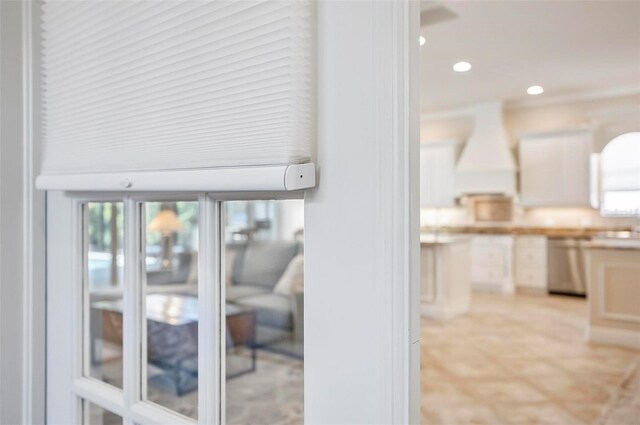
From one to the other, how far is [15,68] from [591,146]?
282 inches

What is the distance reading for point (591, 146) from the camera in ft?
21.2

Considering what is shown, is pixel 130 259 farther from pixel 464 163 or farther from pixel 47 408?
pixel 464 163

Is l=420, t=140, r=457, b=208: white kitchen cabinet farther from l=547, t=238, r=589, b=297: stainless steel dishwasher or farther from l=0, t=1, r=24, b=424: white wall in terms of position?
l=0, t=1, r=24, b=424: white wall

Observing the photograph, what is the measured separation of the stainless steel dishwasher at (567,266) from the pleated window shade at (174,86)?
6.83 metres

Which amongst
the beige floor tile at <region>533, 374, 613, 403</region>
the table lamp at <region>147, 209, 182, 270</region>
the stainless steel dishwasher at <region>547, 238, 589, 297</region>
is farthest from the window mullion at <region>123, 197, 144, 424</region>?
the stainless steel dishwasher at <region>547, 238, 589, 297</region>

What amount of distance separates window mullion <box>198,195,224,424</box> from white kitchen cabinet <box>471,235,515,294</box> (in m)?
6.84

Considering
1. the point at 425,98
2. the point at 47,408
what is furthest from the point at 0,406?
the point at 425,98

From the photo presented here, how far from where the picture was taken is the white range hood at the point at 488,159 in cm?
704

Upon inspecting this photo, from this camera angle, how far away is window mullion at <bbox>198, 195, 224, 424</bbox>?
0.69 metres

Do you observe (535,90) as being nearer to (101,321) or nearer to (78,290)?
(101,321)

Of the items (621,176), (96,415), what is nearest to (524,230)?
(621,176)

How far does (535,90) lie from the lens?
6418 mm

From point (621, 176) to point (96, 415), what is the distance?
7.53 m

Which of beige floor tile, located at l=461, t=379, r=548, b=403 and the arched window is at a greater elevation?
the arched window
